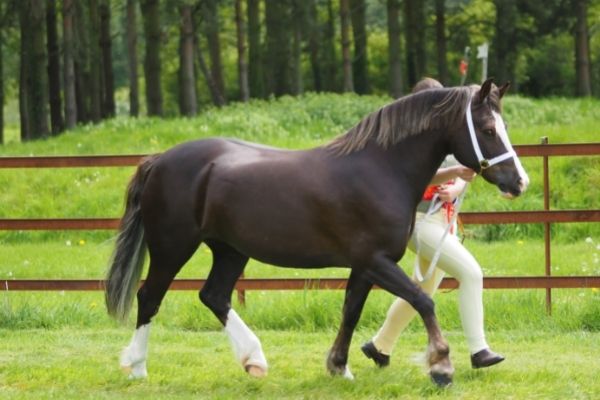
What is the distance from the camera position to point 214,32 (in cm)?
3253

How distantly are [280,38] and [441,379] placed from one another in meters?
26.8

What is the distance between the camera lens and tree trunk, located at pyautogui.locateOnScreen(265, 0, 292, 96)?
32094 millimetres

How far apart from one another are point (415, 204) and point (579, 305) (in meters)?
2.98

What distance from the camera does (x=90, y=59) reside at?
32594 mm

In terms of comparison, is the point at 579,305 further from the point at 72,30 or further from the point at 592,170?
the point at 72,30

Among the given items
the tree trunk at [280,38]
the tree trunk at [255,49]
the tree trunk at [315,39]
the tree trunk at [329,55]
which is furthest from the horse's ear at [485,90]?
the tree trunk at [329,55]

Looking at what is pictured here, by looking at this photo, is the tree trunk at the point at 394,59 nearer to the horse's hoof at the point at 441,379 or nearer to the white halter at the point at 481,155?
the white halter at the point at 481,155

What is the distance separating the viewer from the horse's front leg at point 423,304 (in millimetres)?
6078

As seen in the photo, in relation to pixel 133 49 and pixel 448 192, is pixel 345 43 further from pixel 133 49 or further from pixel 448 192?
pixel 448 192

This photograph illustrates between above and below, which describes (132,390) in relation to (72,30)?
below

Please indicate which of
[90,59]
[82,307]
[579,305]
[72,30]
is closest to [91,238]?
[82,307]

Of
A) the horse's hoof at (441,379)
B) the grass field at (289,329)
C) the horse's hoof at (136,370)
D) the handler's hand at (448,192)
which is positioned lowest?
the grass field at (289,329)

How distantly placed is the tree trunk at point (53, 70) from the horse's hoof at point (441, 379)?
23365 millimetres

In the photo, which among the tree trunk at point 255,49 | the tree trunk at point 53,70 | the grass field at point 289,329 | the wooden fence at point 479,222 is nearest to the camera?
the grass field at point 289,329
